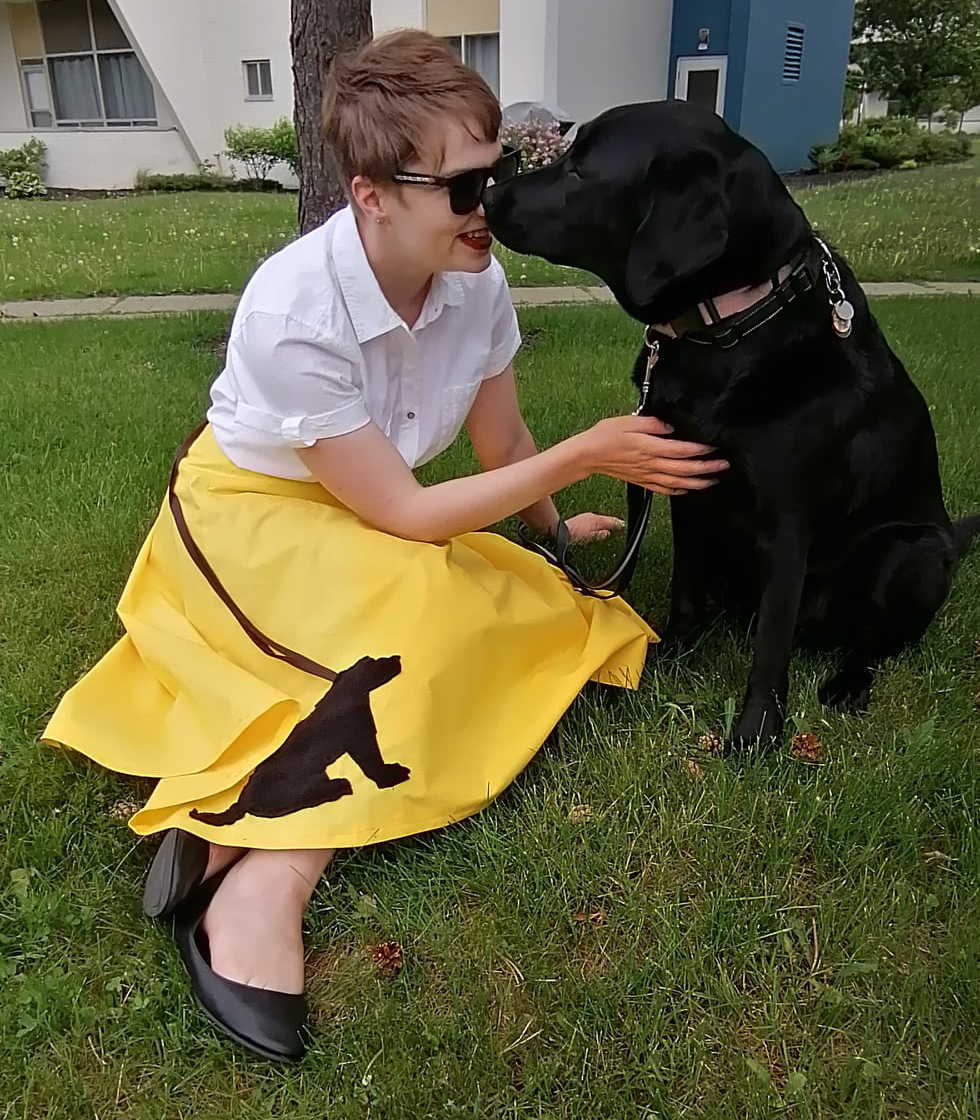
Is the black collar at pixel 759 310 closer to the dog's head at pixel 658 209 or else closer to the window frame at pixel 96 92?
the dog's head at pixel 658 209

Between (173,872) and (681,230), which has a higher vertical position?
(681,230)

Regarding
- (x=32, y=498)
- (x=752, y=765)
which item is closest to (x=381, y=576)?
(x=752, y=765)

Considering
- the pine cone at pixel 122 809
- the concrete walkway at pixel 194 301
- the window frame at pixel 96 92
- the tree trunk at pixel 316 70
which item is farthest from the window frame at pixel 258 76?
the pine cone at pixel 122 809

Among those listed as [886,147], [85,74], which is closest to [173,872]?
[886,147]

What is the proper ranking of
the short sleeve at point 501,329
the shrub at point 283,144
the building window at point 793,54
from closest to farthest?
the short sleeve at point 501,329 → the shrub at point 283,144 → the building window at point 793,54

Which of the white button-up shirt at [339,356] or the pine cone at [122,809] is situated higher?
the white button-up shirt at [339,356]

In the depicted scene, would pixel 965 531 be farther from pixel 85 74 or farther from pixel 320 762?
pixel 85 74

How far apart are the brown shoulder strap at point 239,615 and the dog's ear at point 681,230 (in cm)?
88

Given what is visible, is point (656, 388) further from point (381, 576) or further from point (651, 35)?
point (651, 35)

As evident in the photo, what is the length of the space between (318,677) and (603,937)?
0.68 metres

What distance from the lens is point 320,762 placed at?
1.77 meters

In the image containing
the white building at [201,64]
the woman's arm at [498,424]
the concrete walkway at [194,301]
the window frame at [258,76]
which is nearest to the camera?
the woman's arm at [498,424]

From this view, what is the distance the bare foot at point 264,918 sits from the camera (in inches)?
62.4

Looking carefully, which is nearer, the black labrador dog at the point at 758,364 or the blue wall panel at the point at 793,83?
the black labrador dog at the point at 758,364
